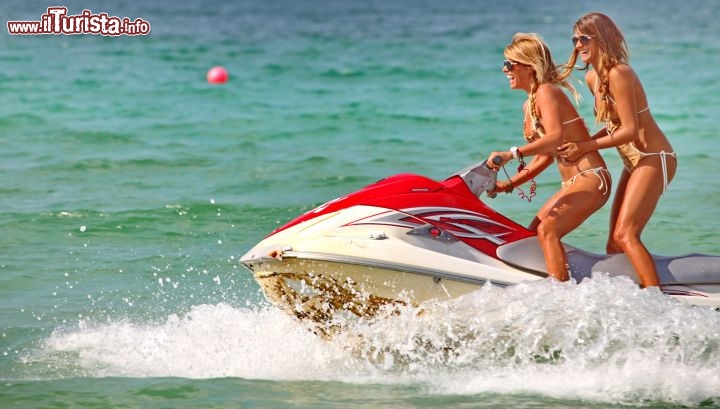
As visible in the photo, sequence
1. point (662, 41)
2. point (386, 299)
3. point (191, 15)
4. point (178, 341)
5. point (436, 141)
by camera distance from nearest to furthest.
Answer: point (386, 299) → point (178, 341) → point (436, 141) → point (662, 41) → point (191, 15)

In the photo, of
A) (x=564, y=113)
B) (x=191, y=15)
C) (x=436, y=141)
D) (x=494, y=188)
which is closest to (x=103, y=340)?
(x=494, y=188)

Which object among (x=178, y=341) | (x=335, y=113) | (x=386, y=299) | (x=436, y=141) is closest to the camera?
(x=386, y=299)

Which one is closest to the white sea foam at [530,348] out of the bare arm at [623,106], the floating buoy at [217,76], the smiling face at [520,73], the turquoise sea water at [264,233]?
the turquoise sea water at [264,233]

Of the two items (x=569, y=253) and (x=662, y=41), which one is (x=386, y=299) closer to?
(x=569, y=253)

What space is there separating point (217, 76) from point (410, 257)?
16.2 meters

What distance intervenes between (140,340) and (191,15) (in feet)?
139

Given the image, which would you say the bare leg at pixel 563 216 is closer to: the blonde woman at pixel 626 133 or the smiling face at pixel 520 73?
the blonde woman at pixel 626 133

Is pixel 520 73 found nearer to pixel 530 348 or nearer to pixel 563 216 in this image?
pixel 563 216

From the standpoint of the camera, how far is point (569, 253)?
18.8 ft

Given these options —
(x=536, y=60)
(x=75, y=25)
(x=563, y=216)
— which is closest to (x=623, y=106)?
(x=536, y=60)

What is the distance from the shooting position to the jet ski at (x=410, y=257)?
5.45 metres

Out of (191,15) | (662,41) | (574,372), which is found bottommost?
(574,372)

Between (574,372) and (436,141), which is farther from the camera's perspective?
(436,141)

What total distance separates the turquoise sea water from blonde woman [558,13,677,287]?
31 centimetres
